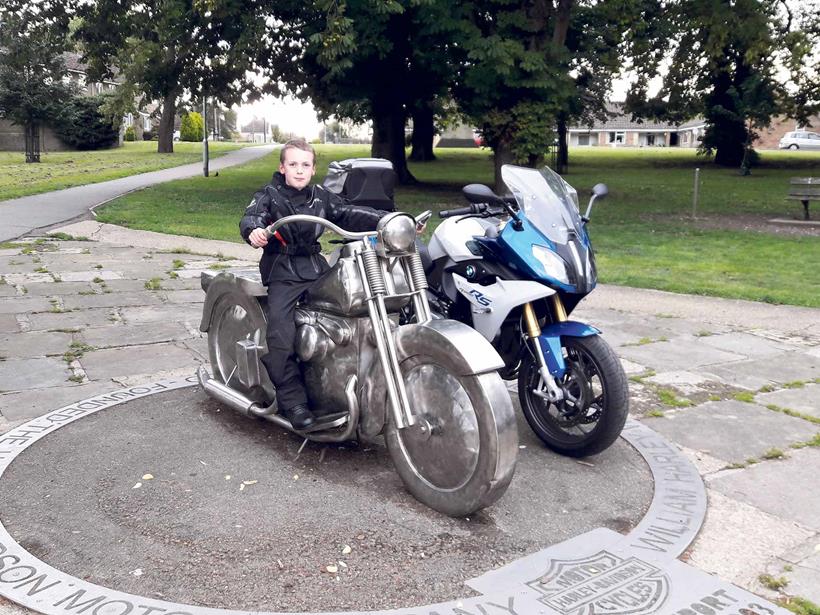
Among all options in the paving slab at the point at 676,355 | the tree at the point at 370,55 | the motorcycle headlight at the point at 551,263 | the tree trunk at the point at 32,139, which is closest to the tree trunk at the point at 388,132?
the tree at the point at 370,55

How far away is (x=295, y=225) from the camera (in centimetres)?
416

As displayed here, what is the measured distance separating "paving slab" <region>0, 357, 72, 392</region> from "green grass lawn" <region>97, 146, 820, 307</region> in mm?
6087

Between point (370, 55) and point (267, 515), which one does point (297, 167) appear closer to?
point (267, 515)

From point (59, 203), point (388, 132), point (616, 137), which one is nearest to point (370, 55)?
point (388, 132)

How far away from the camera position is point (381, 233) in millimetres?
3713

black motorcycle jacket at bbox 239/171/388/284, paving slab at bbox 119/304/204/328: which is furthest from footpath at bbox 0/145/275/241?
black motorcycle jacket at bbox 239/171/388/284

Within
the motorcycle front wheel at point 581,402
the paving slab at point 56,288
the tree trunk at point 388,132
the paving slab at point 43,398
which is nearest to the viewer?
the motorcycle front wheel at point 581,402

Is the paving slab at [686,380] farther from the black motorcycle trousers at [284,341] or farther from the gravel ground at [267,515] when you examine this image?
the black motorcycle trousers at [284,341]

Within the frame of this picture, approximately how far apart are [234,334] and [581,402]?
2030 mm

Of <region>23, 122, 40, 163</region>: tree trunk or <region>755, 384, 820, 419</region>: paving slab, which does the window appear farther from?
<region>755, 384, 820, 419</region>: paving slab

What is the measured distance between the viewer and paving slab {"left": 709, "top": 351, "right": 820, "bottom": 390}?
5922 millimetres

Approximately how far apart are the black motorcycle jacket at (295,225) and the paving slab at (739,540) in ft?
7.03

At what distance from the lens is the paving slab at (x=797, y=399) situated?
5336mm

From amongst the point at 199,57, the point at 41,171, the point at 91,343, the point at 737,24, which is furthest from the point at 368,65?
the point at 91,343
